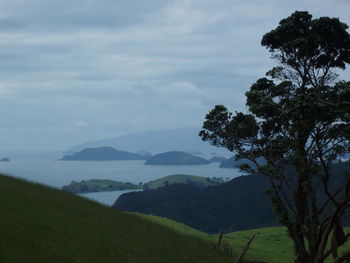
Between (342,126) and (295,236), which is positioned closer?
(342,126)

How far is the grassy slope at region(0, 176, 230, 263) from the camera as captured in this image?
883 inches

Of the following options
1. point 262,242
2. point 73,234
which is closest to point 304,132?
point 73,234

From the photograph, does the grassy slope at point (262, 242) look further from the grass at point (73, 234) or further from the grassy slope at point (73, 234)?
the grassy slope at point (73, 234)

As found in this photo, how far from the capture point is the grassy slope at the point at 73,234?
22422mm

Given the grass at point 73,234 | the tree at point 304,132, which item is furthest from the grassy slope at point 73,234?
the tree at point 304,132

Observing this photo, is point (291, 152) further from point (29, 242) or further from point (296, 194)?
point (29, 242)

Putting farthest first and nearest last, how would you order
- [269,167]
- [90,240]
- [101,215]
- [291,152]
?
1. [101,215]
2. [269,167]
3. [291,152]
4. [90,240]

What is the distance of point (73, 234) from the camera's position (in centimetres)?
2609

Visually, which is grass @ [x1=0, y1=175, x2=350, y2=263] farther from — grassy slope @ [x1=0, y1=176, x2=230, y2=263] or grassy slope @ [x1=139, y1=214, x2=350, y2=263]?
grassy slope @ [x1=139, y1=214, x2=350, y2=263]

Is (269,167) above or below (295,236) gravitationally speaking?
above

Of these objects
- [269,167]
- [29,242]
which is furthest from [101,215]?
[269,167]

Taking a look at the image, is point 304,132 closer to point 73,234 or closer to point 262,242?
point 73,234

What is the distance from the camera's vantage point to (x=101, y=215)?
34125 mm

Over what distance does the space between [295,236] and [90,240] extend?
566 inches
